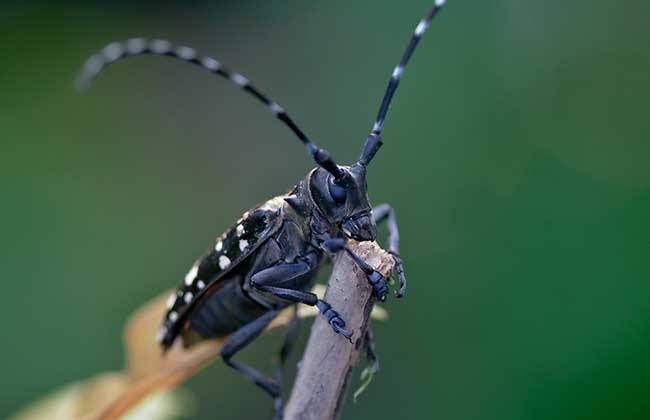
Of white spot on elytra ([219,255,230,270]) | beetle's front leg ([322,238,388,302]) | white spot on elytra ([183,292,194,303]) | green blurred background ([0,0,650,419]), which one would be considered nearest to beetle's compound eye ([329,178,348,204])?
beetle's front leg ([322,238,388,302])

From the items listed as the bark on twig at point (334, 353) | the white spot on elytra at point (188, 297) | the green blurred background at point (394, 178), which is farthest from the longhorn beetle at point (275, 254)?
the green blurred background at point (394, 178)

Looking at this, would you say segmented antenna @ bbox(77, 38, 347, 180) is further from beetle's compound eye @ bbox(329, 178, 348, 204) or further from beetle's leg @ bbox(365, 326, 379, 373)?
beetle's leg @ bbox(365, 326, 379, 373)

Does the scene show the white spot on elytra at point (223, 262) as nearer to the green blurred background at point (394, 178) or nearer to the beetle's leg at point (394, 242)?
the beetle's leg at point (394, 242)

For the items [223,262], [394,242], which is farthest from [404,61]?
[223,262]

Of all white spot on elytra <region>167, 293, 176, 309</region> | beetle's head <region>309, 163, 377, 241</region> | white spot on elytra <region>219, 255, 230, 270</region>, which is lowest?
white spot on elytra <region>167, 293, 176, 309</region>

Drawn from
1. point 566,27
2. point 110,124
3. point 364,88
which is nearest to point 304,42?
point 364,88

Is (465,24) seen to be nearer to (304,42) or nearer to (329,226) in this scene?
(304,42)
